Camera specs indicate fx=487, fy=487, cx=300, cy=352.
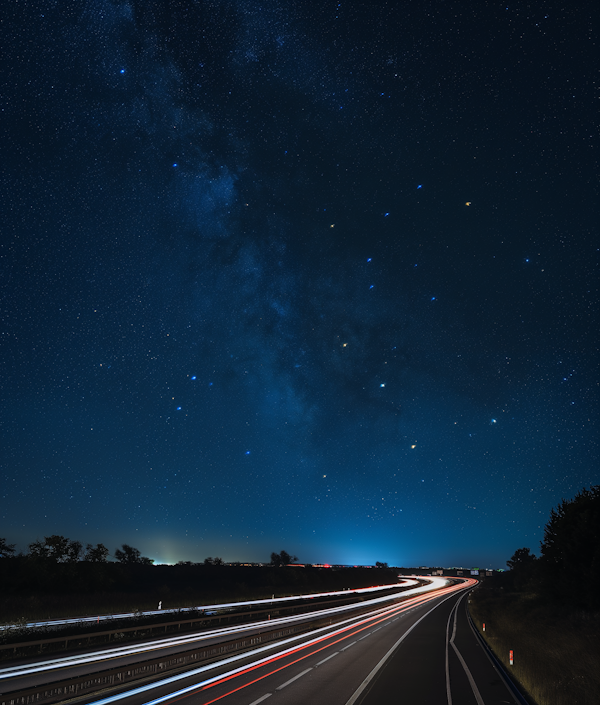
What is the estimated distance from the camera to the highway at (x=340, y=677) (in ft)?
42.0

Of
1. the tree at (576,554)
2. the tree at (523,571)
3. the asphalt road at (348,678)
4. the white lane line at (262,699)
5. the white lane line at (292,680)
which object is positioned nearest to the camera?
the white lane line at (262,699)

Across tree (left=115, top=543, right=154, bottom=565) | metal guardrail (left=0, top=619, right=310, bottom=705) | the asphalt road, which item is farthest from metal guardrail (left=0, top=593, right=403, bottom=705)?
tree (left=115, top=543, right=154, bottom=565)

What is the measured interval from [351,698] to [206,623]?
2346cm

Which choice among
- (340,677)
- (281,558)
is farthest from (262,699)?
(281,558)

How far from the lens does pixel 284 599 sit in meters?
58.4

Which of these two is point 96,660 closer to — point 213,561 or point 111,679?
point 111,679

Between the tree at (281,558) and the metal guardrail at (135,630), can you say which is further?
the tree at (281,558)

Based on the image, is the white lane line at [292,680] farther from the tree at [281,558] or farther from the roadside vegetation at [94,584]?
the tree at [281,558]

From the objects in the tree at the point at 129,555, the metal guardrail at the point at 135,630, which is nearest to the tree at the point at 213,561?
the tree at the point at 129,555

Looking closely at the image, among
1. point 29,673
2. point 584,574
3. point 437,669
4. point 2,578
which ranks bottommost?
point 437,669

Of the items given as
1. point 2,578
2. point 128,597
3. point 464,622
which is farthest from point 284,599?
point 2,578

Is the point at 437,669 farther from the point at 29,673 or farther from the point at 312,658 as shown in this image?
the point at 29,673

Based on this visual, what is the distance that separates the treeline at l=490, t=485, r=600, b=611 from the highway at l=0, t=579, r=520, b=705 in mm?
11663

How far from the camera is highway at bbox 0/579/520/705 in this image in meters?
12.8
